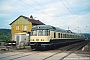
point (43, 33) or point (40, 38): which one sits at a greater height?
point (43, 33)

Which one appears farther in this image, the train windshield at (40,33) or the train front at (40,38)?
the train windshield at (40,33)

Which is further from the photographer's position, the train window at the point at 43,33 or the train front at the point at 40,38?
the train window at the point at 43,33

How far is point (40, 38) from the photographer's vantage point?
22984 millimetres

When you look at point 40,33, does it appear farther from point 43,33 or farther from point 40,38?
point 40,38

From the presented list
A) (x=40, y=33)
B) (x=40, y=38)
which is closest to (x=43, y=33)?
(x=40, y=33)

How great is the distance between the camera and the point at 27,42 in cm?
3956

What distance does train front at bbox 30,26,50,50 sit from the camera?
22.8 meters

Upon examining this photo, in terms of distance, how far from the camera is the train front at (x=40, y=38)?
22.8 m

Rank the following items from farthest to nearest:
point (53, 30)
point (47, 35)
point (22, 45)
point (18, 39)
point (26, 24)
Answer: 1. point (26, 24)
2. point (18, 39)
3. point (22, 45)
4. point (53, 30)
5. point (47, 35)

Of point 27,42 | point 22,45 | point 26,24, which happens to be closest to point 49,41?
point 22,45

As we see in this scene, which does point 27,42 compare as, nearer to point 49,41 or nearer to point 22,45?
point 22,45

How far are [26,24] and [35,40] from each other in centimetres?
2584

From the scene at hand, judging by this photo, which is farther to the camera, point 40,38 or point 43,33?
point 43,33

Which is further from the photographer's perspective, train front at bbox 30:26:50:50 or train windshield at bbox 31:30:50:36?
train windshield at bbox 31:30:50:36
